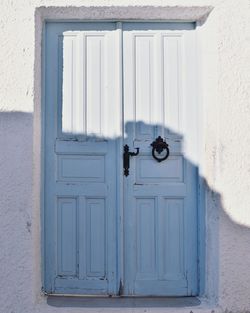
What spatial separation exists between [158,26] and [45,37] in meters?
0.91

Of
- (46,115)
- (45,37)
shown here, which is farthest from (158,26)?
(46,115)

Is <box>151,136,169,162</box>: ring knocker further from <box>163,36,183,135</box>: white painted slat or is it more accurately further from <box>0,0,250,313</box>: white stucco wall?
<box>0,0,250,313</box>: white stucco wall

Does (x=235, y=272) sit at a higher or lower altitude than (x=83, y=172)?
lower

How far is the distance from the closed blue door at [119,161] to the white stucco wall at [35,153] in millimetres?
266

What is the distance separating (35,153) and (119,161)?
67 centimetres

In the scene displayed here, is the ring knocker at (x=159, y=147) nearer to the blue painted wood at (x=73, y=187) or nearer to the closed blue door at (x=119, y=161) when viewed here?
the closed blue door at (x=119, y=161)

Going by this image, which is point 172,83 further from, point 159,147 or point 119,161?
point 119,161

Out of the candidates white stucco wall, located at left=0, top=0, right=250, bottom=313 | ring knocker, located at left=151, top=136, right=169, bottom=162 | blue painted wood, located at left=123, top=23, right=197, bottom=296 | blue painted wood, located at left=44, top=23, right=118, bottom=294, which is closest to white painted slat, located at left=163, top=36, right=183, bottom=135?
blue painted wood, located at left=123, top=23, right=197, bottom=296

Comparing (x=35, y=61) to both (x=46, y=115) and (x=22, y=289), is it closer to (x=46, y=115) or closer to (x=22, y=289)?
(x=46, y=115)

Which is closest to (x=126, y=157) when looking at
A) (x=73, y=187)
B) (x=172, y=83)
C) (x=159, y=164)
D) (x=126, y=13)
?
(x=159, y=164)

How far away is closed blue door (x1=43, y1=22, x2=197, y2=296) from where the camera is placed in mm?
3906

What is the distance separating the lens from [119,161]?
12.8 feet

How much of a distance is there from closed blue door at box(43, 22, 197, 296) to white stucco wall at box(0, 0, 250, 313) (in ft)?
0.87

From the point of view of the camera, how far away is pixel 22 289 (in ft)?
11.9
